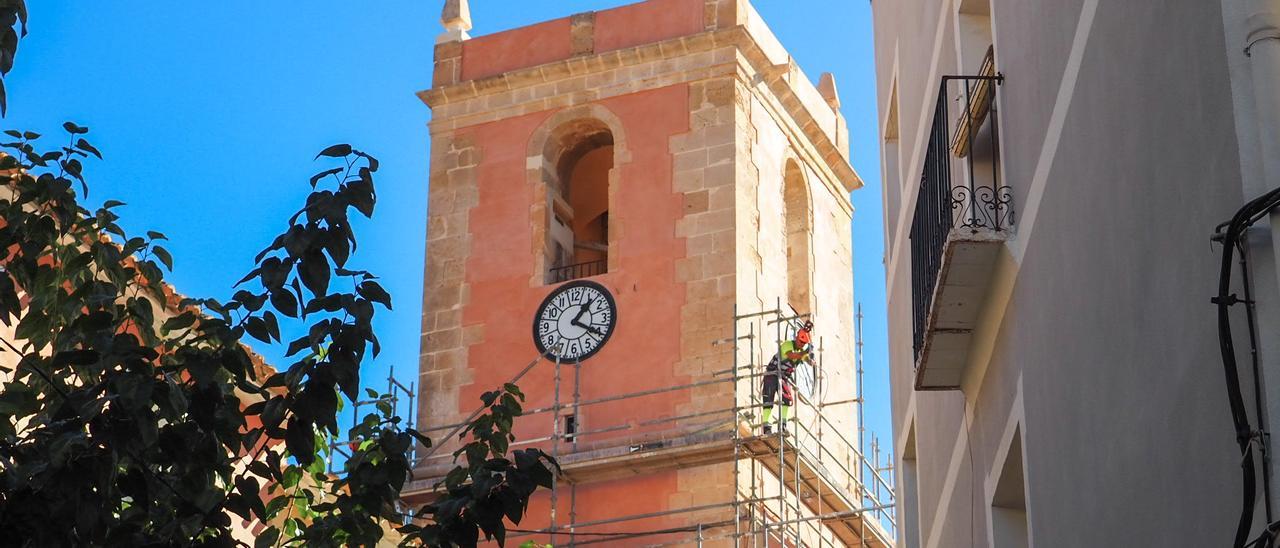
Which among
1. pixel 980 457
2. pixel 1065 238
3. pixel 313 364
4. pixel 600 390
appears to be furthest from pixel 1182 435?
pixel 600 390

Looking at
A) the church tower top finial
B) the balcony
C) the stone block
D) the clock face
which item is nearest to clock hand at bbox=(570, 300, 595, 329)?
the clock face

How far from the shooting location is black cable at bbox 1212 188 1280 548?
5.48 metres

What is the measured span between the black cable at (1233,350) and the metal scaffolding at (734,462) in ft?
59.7

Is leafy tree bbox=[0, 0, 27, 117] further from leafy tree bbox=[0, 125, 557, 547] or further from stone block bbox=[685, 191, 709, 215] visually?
stone block bbox=[685, 191, 709, 215]

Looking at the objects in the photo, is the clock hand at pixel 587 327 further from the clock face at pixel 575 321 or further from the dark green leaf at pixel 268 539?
the dark green leaf at pixel 268 539

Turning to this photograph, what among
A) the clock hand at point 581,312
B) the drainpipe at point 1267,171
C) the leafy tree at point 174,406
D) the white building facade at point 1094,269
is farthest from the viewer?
the clock hand at point 581,312

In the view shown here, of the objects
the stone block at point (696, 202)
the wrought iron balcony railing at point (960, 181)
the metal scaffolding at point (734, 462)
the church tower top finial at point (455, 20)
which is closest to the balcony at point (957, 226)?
the wrought iron balcony railing at point (960, 181)

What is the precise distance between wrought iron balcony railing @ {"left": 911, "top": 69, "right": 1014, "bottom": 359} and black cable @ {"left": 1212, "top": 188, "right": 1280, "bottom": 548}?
11.3 feet

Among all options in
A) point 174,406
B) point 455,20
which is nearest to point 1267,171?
point 174,406

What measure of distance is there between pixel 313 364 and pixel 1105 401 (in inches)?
106

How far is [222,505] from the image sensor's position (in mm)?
8094

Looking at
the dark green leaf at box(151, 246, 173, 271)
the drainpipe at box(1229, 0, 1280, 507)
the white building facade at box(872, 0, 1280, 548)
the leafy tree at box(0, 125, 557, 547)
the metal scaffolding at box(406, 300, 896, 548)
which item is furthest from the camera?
the metal scaffolding at box(406, 300, 896, 548)

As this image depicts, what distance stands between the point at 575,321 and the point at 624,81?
3110mm

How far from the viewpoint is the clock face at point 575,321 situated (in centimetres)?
2625
